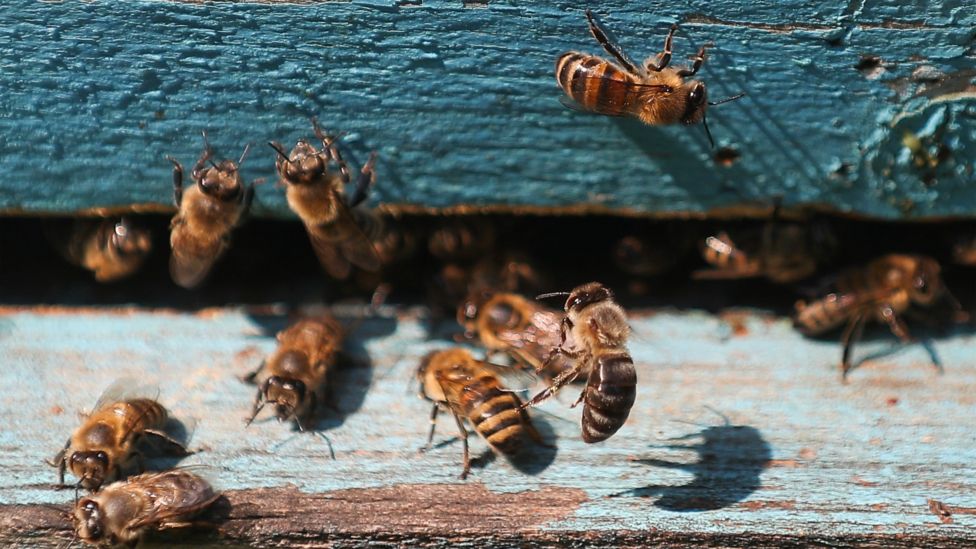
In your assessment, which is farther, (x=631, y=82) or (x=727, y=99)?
(x=727, y=99)

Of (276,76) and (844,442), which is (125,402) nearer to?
(276,76)

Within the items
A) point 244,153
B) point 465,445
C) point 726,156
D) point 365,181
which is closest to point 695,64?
point 726,156

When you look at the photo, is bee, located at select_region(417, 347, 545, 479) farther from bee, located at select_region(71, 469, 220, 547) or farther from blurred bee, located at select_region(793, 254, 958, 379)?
blurred bee, located at select_region(793, 254, 958, 379)

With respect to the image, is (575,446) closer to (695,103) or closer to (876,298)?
(695,103)

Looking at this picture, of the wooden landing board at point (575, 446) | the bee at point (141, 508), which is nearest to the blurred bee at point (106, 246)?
the wooden landing board at point (575, 446)

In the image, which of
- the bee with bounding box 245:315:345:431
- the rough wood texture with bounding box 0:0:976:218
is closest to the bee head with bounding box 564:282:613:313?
the rough wood texture with bounding box 0:0:976:218

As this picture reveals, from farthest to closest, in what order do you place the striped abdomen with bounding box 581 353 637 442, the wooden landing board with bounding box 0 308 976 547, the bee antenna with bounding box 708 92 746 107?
the bee antenna with bounding box 708 92 746 107 → the striped abdomen with bounding box 581 353 637 442 → the wooden landing board with bounding box 0 308 976 547
